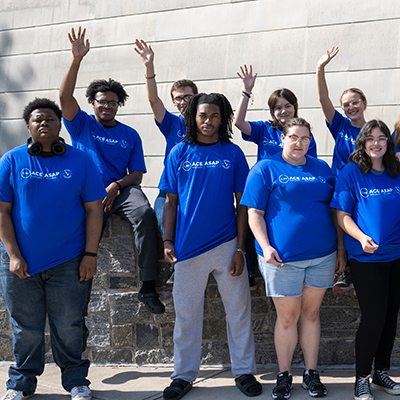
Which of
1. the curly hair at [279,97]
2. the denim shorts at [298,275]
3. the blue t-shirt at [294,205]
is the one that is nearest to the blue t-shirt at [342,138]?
the curly hair at [279,97]

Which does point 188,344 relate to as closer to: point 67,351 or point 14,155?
point 67,351

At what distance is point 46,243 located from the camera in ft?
10.6

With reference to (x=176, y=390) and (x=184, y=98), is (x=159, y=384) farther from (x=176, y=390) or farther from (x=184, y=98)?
(x=184, y=98)

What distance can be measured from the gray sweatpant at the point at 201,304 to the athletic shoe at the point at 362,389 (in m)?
0.71

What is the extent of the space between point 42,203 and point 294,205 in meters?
1.67

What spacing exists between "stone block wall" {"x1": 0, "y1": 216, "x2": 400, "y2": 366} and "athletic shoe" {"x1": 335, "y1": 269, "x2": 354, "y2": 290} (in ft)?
1.96

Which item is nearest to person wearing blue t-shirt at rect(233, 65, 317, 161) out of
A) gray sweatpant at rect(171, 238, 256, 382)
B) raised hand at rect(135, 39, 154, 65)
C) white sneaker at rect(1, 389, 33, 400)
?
raised hand at rect(135, 39, 154, 65)

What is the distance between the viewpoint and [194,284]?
133 inches

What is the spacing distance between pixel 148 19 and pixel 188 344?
4.44m

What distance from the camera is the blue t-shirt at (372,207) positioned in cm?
310

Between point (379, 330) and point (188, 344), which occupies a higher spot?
point (379, 330)

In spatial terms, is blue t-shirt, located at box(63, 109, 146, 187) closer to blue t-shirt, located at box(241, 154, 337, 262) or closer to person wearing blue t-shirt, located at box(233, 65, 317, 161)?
person wearing blue t-shirt, located at box(233, 65, 317, 161)

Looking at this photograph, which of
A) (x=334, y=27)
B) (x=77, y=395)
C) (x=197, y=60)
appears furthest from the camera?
(x=197, y=60)

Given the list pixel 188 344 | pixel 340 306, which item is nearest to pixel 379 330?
pixel 340 306
